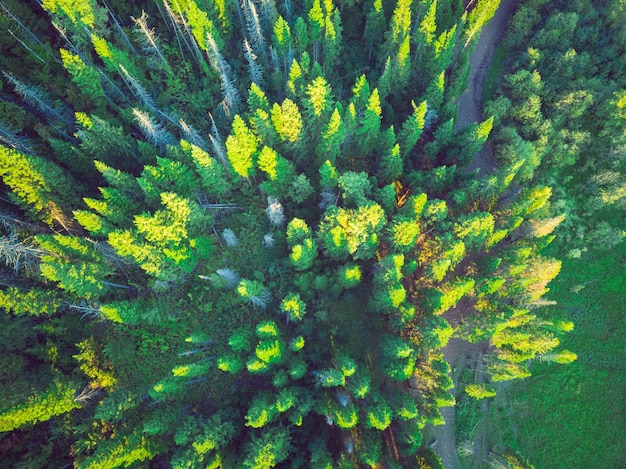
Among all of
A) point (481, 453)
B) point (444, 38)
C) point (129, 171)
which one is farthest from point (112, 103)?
point (481, 453)

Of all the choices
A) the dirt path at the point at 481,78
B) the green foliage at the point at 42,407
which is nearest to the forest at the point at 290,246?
the green foliage at the point at 42,407

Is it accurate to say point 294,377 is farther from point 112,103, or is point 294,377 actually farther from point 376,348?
point 112,103

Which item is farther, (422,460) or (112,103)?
(112,103)

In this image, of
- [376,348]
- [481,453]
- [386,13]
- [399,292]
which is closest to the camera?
[399,292]

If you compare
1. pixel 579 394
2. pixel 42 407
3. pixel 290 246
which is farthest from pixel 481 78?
pixel 42 407

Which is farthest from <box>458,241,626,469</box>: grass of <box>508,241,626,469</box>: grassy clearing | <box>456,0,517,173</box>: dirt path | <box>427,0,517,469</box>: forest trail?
<box>456,0,517,173</box>: dirt path

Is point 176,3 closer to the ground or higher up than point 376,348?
higher up
